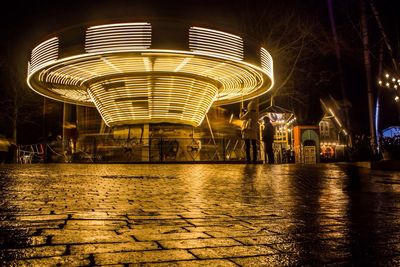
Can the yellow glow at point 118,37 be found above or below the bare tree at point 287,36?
below

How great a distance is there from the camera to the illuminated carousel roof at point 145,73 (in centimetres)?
1584

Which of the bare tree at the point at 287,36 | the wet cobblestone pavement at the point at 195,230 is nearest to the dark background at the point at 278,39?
the bare tree at the point at 287,36

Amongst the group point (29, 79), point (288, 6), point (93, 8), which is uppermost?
point (288, 6)

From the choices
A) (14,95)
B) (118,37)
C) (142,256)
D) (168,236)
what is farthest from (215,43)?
(14,95)

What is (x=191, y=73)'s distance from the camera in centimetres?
1994

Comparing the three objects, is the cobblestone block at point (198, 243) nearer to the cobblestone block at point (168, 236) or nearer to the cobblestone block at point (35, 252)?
the cobblestone block at point (168, 236)

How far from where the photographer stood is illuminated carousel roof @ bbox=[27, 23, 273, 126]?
15.8 m

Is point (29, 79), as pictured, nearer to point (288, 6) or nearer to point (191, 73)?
point (191, 73)

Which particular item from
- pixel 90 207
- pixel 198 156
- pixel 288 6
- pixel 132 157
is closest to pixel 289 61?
pixel 288 6

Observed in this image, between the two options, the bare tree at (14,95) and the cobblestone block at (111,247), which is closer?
the cobblestone block at (111,247)

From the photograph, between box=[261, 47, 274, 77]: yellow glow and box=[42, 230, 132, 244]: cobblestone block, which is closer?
box=[42, 230, 132, 244]: cobblestone block

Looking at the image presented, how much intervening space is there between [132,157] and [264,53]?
8955 millimetres

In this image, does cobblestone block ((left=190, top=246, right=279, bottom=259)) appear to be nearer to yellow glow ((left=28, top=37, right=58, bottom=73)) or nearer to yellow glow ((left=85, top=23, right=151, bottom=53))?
yellow glow ((left=85, top=23, right=151, bottom=53))

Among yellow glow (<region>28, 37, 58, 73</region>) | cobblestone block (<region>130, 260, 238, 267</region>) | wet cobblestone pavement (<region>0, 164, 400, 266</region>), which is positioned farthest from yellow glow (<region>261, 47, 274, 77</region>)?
cobblestone block (<region>130, 260, 238, 267</region>)
